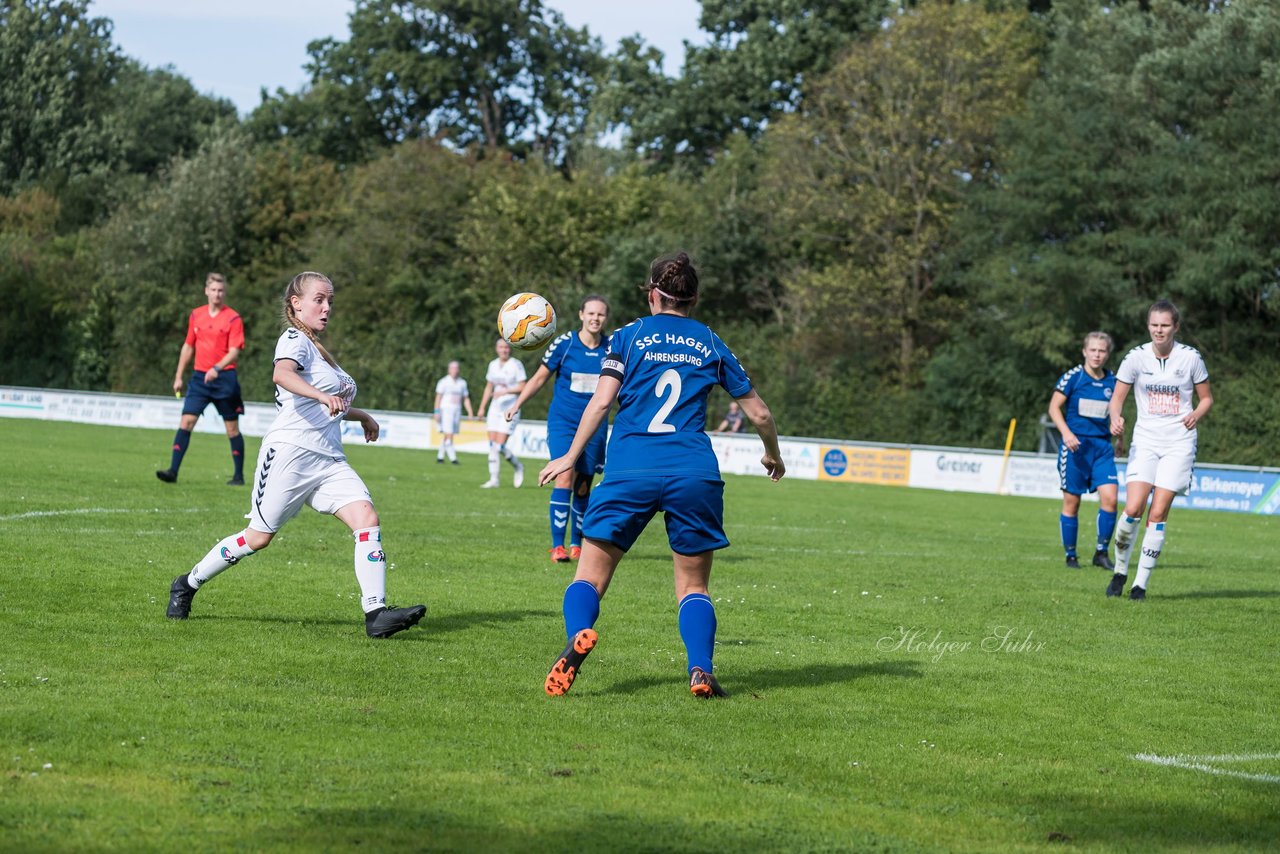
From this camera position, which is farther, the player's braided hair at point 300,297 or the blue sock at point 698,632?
the player's braided hair at point 300,297

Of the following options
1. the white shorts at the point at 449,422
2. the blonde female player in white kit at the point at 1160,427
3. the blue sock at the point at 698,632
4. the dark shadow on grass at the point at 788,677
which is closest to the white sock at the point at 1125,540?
the blonde female player in white kit at the point at 1160,427

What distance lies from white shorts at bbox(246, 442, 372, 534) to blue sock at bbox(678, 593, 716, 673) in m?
2.19

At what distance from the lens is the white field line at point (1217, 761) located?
608cm

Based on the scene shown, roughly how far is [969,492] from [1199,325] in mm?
11024

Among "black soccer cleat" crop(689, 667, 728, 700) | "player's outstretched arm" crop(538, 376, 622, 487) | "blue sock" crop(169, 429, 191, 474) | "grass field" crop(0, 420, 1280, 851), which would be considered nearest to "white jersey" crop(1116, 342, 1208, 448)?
"grass field" crop(0, 420, 1280, 851)

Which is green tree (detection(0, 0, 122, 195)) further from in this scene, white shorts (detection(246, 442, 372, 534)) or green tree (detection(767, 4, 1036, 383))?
white shorts (detection(246, 442, 372, 534))

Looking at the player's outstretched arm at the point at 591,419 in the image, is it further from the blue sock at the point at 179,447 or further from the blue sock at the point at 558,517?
the blue sock at the point at 179,447

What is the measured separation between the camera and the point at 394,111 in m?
67.3

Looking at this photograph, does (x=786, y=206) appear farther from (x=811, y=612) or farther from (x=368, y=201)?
(x=811, y=612)

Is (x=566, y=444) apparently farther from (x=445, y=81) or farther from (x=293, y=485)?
(x=445, y=81)

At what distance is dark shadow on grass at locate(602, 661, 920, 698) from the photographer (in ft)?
24.2

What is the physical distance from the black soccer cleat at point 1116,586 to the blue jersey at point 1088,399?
2.90m

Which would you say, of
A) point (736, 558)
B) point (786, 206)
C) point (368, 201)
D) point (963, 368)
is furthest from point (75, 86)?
point (736, 558)

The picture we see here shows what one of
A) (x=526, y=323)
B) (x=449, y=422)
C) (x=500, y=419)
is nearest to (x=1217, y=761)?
(x=526, y=323)
